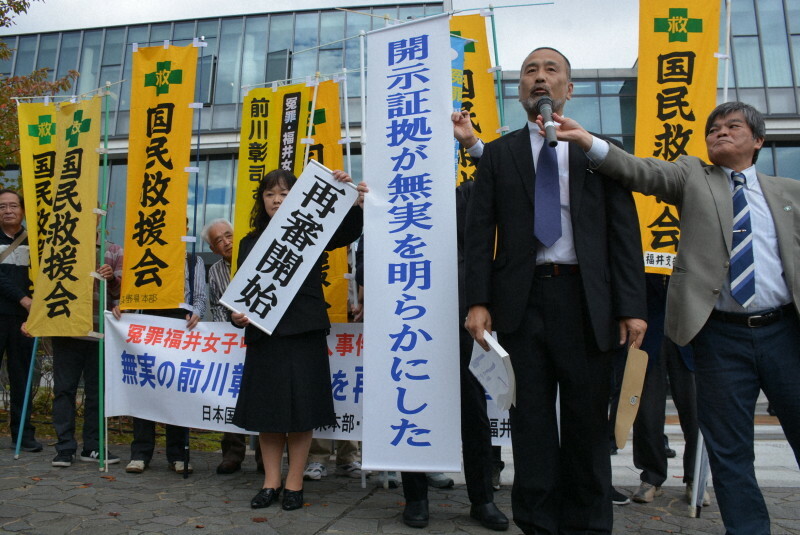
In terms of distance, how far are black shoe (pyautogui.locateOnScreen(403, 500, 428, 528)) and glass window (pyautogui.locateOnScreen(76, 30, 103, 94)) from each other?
66.4 feet

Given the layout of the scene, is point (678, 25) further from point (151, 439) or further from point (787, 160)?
point (787, 160)

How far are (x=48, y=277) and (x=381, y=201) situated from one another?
10.7 ft

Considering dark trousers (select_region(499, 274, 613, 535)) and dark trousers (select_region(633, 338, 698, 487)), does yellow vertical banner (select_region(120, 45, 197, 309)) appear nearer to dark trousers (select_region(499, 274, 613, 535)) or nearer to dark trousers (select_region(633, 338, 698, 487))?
dark trousers (select_region(499, 274, 613, 535))

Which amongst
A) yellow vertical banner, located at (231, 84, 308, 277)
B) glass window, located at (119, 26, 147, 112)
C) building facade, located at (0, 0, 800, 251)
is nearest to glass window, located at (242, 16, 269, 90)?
building facade, located at (0, 0, 800, 251)

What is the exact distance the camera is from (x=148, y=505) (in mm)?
3936

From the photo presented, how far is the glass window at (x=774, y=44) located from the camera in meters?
17.6

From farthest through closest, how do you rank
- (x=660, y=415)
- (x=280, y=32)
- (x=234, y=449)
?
(x=280, y=32) → (x=234, y=449) → (x=660, y=415)

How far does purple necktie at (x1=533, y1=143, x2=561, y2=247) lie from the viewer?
2.72 metres

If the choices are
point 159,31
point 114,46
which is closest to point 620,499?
point 159,31

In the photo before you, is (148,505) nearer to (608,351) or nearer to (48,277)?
(48,277)

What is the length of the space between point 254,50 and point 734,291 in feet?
62.0

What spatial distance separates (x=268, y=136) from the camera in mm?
5656

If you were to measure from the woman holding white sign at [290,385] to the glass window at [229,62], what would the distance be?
16355 mm

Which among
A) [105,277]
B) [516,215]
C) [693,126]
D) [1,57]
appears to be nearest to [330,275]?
[105,277]
